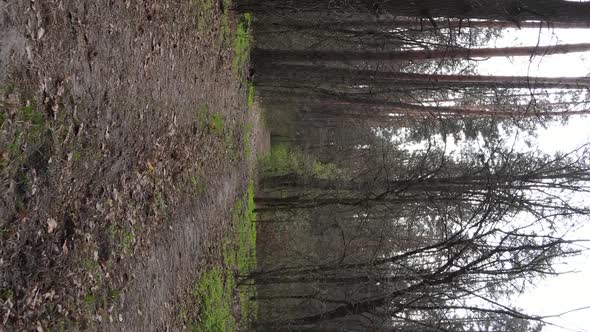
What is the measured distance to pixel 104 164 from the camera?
5.57 meters

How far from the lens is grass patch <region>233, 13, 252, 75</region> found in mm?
13039

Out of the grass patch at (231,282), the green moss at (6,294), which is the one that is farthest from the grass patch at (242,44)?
the green moss at (6,294)

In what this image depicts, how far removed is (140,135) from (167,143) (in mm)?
1151

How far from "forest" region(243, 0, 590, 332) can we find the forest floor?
125 inches

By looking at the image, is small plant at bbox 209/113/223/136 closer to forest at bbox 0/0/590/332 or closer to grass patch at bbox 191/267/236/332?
forest at bbox 0/0/590/332

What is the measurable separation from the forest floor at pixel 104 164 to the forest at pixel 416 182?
3181 mm

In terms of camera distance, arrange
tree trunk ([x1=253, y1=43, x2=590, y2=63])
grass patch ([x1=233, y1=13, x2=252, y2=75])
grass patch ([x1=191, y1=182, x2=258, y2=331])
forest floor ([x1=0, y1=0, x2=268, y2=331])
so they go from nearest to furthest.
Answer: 1. forest floor ([x1=0, y1=0, x2=268, y2=331])
2. grass patch ([x1=191, y1=182, x2=258, y2=331])
3. tree trunk ([x1=253, y1=43, x2=590, y2=63])
4. grass patch ([x1=233, y1=13, x2=252, y2=75])

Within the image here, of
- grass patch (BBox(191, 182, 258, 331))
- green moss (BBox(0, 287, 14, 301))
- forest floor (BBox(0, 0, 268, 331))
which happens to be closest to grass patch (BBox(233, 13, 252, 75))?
forest floor (BBox(0, 0, 268, 331))

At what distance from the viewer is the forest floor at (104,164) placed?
4117mm

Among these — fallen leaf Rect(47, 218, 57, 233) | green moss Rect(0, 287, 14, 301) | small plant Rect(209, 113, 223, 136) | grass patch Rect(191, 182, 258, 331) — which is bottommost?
grass patch Rect(191, 182, 258, 331)

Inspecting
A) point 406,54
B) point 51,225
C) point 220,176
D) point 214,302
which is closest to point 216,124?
point 220,176

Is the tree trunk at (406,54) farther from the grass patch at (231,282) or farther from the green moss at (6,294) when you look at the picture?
the green moss at (6,294)

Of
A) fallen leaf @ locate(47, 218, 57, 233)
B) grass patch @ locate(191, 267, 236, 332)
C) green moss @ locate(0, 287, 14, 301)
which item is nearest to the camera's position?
green moss @ locate(0, 287, 14, 301)

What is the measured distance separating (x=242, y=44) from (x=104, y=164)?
858 cm
